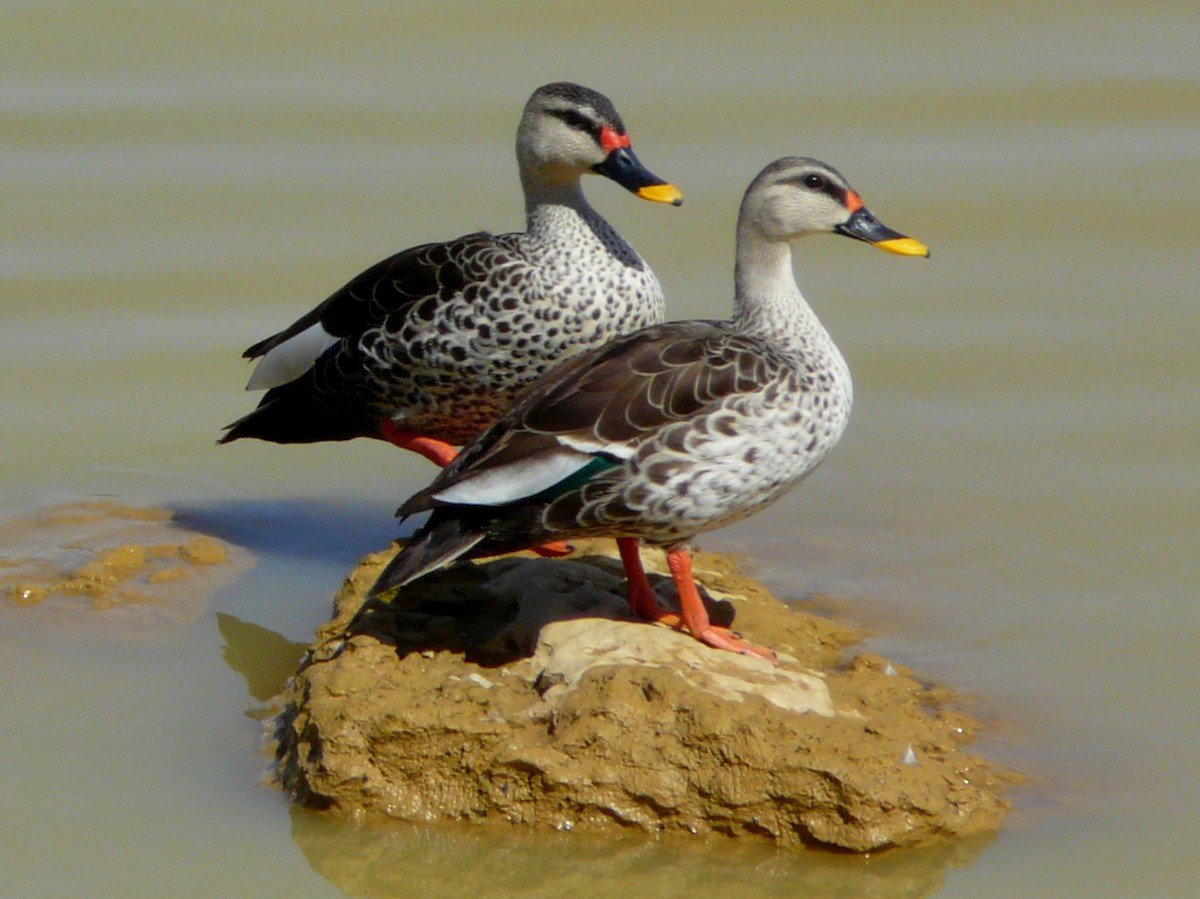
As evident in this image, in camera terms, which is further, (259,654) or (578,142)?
(578,142)

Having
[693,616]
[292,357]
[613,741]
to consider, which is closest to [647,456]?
[693,616]

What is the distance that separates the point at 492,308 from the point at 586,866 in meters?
2.47

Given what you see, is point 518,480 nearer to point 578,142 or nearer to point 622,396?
point 622,396

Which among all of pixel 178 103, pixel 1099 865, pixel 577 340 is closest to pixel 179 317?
pixel 178 103

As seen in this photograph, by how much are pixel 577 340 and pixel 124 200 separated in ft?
15.7

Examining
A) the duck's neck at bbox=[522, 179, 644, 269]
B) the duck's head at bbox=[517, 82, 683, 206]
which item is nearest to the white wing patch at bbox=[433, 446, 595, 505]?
the duck's neck at bbox=[522, 179, 644, 269]

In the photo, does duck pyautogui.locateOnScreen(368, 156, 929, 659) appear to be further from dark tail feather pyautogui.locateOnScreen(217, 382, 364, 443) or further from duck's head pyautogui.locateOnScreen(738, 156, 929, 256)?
dark tail feather pyautogui.locateOnScreen(217, 382, 364, 443)

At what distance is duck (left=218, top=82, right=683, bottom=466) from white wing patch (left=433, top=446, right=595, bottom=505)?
4.00 feet

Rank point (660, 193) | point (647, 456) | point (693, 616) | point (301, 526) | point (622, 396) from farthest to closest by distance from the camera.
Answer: point (301, 526) < point (660, 193) < point (693, 616) < point (622, 396) < point (647, 456)

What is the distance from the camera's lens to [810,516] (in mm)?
8109

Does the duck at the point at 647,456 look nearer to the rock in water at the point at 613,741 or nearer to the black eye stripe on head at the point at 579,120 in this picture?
the rock in water at the point at 613,741

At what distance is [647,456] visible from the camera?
19.5 feet

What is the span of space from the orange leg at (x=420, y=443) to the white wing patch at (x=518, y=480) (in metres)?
1.46

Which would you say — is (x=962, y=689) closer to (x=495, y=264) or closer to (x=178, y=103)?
(x=495, y=264)
